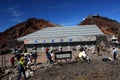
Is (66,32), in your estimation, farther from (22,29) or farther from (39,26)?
(39,26)

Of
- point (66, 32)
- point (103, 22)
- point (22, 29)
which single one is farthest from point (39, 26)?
point (66, 32)

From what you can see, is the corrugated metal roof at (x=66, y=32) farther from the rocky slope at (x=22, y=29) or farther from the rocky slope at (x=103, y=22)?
the rocky slope at (x=103, y=22)

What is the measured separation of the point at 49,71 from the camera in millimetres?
21469

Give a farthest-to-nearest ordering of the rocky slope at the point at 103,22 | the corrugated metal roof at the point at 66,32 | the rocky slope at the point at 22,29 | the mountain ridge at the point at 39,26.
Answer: the rocky slope at the point at 103,22
the mountain ridge at the point at 39,26
the rocky slope at the point at 22,29
the corrugated metal roof at the point at 66,32

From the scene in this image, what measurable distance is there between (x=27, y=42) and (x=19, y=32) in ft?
118

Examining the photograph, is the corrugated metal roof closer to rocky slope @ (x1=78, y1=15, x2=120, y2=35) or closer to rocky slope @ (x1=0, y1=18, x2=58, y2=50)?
rocky slope @ (x1=0, y1=18, x2=58, y2=50)

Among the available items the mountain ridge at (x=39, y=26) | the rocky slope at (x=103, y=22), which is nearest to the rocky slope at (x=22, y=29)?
the mountain ridge at (x=39, y=26)

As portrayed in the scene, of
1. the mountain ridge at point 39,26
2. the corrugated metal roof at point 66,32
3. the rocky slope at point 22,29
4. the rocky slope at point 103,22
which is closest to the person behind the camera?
the corrugated metal roof at point 66,32

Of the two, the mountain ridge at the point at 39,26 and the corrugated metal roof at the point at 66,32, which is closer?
the corrugated metal roof at the point at 66,32

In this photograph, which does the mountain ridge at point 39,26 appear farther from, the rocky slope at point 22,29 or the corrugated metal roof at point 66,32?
the corrugated metal roof at point 66,32

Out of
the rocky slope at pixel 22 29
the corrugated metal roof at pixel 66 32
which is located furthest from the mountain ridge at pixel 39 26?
the corrugated metal roof at pixel 66 32

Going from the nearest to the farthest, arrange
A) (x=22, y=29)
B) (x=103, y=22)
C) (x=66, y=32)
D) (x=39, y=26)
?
(x=66, y=32)
(x=22, y=29)
(x=39, y=26)
(x=103, y=22)

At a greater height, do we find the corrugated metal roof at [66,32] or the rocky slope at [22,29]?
the rocky slope at [22,29]

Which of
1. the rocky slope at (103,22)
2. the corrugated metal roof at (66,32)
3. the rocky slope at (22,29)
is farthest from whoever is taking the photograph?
the rocky slope at (103,22)
